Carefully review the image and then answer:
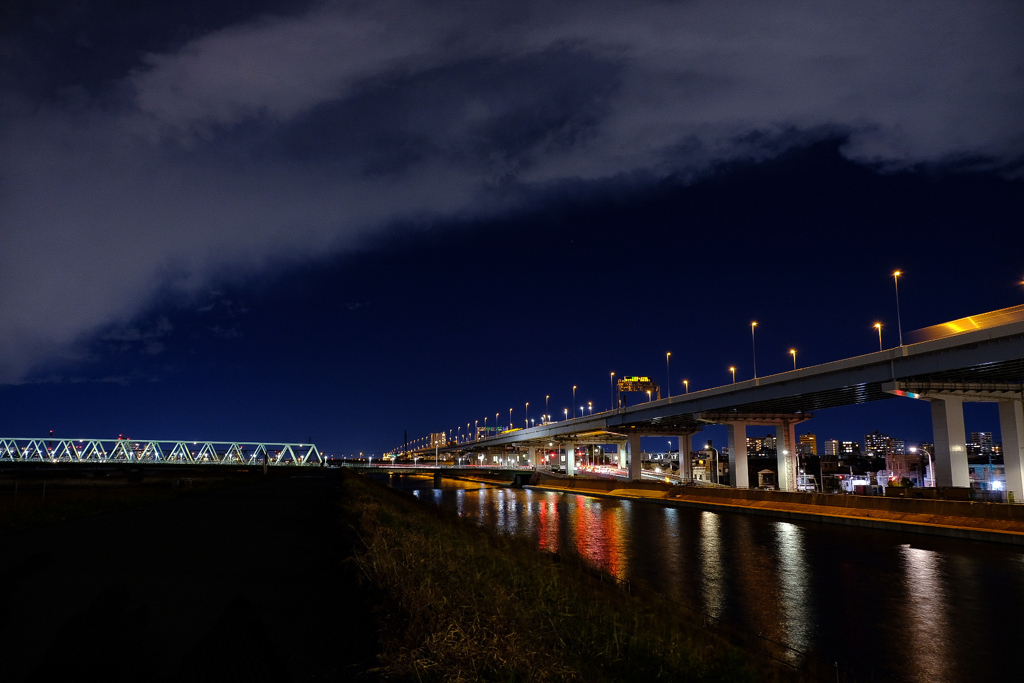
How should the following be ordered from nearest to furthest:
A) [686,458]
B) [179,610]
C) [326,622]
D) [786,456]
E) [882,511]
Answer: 1. [326,622]
2. [179,610]
3. [882,511]
4. [786,456]
5. [686,458]

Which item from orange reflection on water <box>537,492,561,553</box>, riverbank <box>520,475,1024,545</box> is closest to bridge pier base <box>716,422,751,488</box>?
riverbank <box>520,475,1024,545</box>

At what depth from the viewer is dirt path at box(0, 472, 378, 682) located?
24.4 ft

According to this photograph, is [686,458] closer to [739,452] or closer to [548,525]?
[739,452]

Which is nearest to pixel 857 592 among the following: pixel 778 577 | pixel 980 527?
pixel 778 577

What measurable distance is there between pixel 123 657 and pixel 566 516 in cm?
4681

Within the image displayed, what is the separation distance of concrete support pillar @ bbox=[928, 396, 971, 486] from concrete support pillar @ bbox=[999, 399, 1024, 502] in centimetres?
249

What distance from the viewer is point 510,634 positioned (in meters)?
7.45

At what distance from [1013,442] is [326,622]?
51.7 metres

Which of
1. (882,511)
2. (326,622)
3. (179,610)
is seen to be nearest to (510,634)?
(326,622)

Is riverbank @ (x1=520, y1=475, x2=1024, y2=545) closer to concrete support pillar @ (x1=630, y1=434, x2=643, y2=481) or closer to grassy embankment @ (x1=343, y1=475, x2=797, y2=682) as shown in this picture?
grassy embankment @ (x1=343, y1=475, x2=797, y2=682)

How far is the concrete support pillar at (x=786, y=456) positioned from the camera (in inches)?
2862

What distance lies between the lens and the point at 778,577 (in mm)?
24250

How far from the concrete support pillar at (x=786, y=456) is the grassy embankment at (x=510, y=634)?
66.5 m

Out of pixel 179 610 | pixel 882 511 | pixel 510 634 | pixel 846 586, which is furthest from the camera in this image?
pixel 882 511
